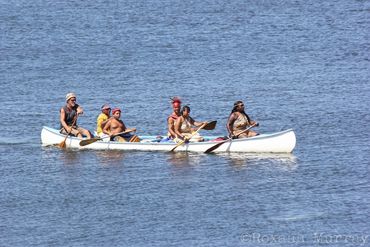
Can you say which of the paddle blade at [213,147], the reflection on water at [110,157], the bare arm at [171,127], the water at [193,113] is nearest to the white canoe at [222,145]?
the paddle blade at [213,147]

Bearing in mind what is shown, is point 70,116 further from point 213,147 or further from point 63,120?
point 213,147

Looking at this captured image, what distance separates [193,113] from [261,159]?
22.9 feet

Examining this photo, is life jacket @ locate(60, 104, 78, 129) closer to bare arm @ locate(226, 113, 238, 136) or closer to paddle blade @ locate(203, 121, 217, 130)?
paddle blade @ locate(203, 121, 217, 130)

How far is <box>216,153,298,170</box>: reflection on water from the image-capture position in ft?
117

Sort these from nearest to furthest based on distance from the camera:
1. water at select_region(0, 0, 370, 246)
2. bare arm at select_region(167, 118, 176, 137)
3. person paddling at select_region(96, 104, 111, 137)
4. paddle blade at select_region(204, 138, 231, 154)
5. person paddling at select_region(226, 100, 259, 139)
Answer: water at select_region(0, 0, 370, 246) < paddle blade at select_region(204, 138, 231, 154) < person paddling at select_region(226, 100, 259, 139) < bare arm at select_region(167, 118, 176, 137) < person paddling at select_region(96, 104, 111, 137)

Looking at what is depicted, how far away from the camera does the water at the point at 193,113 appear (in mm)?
30031

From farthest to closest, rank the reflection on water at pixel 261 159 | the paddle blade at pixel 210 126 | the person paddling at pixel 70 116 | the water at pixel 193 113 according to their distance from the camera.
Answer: the person paddling at pixel 70 116 < the paddle blade at pixel 210 126 < the reflection on water at pixel 261 159 < the water at pixel 193 113

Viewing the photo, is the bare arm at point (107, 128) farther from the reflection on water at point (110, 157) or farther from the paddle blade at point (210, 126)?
the paddle blade at point (210, 126)

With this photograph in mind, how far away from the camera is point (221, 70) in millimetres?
49344

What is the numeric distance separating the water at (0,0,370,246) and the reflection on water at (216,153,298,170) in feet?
0.20

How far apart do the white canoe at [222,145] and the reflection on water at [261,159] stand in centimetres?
16

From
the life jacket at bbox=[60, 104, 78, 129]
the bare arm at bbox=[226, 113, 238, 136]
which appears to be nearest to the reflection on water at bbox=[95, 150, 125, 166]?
the life jacket at bbox=[60, 104, 78, 129]

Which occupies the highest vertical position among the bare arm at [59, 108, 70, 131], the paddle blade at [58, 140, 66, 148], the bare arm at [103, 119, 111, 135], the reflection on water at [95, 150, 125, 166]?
the bare arm at [59, 108, 70, 131]

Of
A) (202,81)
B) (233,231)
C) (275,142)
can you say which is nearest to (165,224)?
(233,231)
